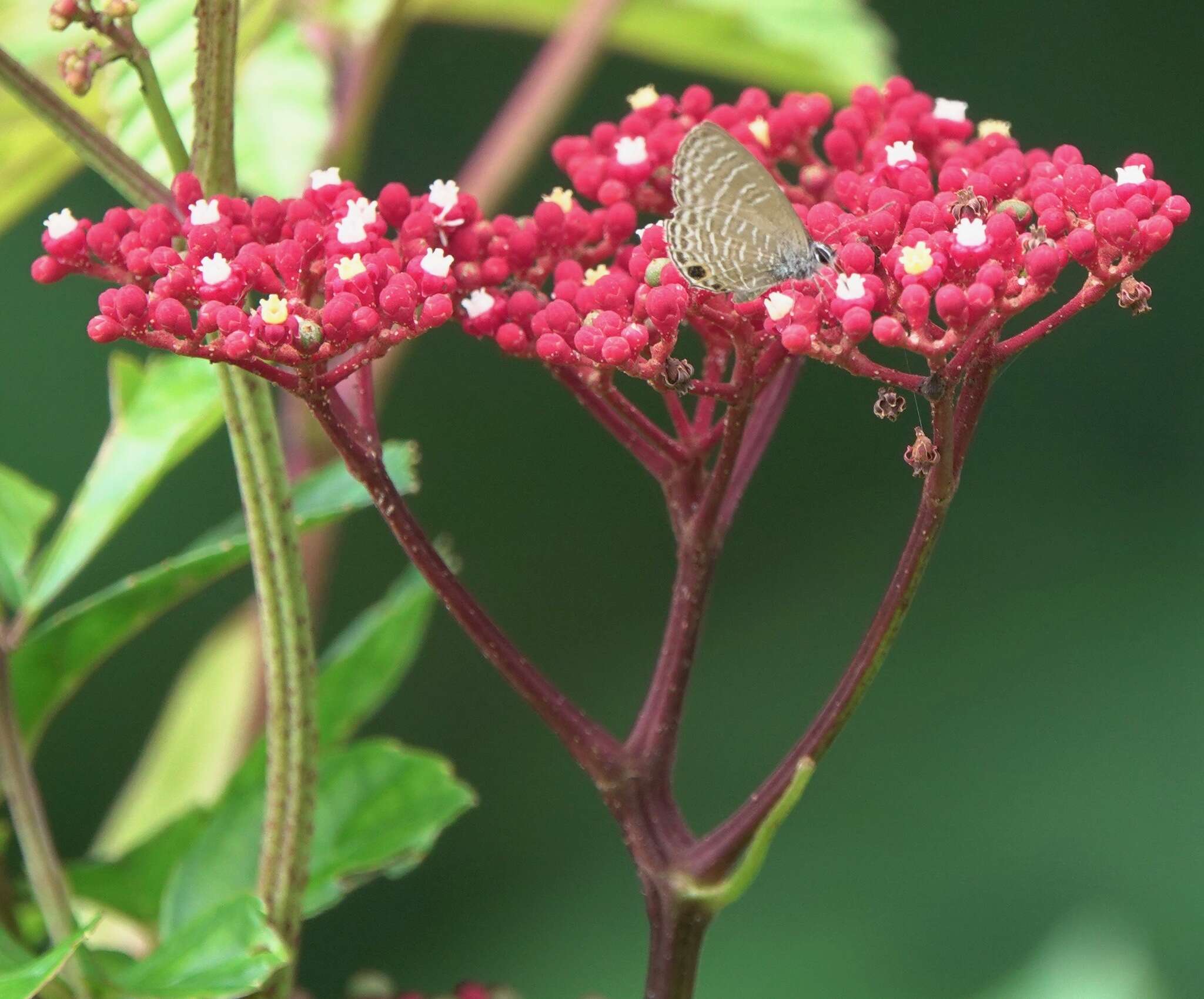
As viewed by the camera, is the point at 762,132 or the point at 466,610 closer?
the point at 466,610

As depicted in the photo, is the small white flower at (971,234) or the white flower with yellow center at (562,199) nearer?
the small white flower at (971,234)

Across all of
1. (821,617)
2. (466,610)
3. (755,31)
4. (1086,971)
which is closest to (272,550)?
(466,610)

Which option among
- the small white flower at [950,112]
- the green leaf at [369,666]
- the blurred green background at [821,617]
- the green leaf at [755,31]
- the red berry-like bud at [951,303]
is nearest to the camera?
the red berry-like bud at [951,303]

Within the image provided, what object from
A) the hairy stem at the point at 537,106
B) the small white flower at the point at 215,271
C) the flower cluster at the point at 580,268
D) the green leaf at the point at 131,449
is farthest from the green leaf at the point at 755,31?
the small white flower at the point at 215,271

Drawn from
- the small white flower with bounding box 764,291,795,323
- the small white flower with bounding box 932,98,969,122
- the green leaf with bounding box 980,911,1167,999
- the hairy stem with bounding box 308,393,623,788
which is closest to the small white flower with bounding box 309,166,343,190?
the hairy stem with bounding box 308,393,623,788

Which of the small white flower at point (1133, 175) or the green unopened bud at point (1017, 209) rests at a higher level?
the small white flower at point (1133, 175)

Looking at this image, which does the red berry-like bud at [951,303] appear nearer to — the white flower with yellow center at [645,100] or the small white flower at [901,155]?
the small white flower at [901,155]

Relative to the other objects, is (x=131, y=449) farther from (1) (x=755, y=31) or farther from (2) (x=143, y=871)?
(1) (x=755, y=31)
